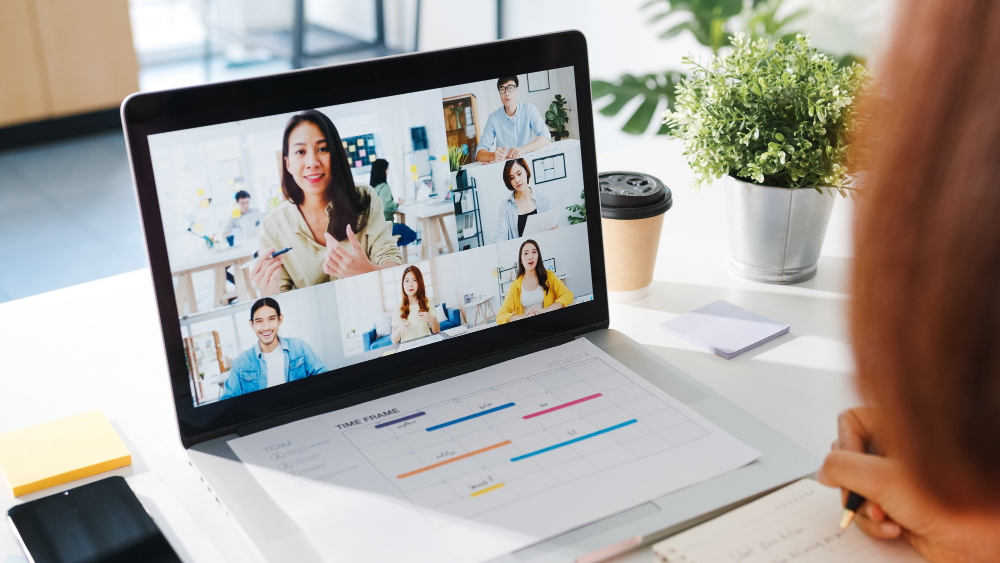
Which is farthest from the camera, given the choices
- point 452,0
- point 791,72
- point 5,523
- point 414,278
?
point 452,0

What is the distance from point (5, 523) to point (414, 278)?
40cm

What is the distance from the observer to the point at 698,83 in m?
1.05

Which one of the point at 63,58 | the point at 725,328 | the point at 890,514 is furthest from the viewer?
the point at 63,58

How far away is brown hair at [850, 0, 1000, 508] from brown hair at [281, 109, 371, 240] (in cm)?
47

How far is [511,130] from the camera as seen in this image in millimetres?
837

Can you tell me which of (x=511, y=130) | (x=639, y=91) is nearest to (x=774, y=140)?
(x=511, y=130)

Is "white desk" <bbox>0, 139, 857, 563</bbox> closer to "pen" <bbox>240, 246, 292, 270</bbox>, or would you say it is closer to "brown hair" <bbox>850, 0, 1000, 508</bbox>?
"pen" <bbox>240, 246, 292, 270</bbox>

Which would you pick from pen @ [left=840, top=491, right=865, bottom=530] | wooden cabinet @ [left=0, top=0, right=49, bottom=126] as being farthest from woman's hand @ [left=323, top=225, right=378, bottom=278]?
wooden cabinet @ [left=0, top=0, right=49, bottom=126]

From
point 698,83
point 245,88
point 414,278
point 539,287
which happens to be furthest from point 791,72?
point 245,88

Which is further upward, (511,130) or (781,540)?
(511,130)

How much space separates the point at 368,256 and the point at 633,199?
368 mm

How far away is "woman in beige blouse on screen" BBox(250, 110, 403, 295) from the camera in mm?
736

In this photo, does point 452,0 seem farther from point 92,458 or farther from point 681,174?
point 92,458

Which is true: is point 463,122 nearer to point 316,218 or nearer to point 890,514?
point 316,218
